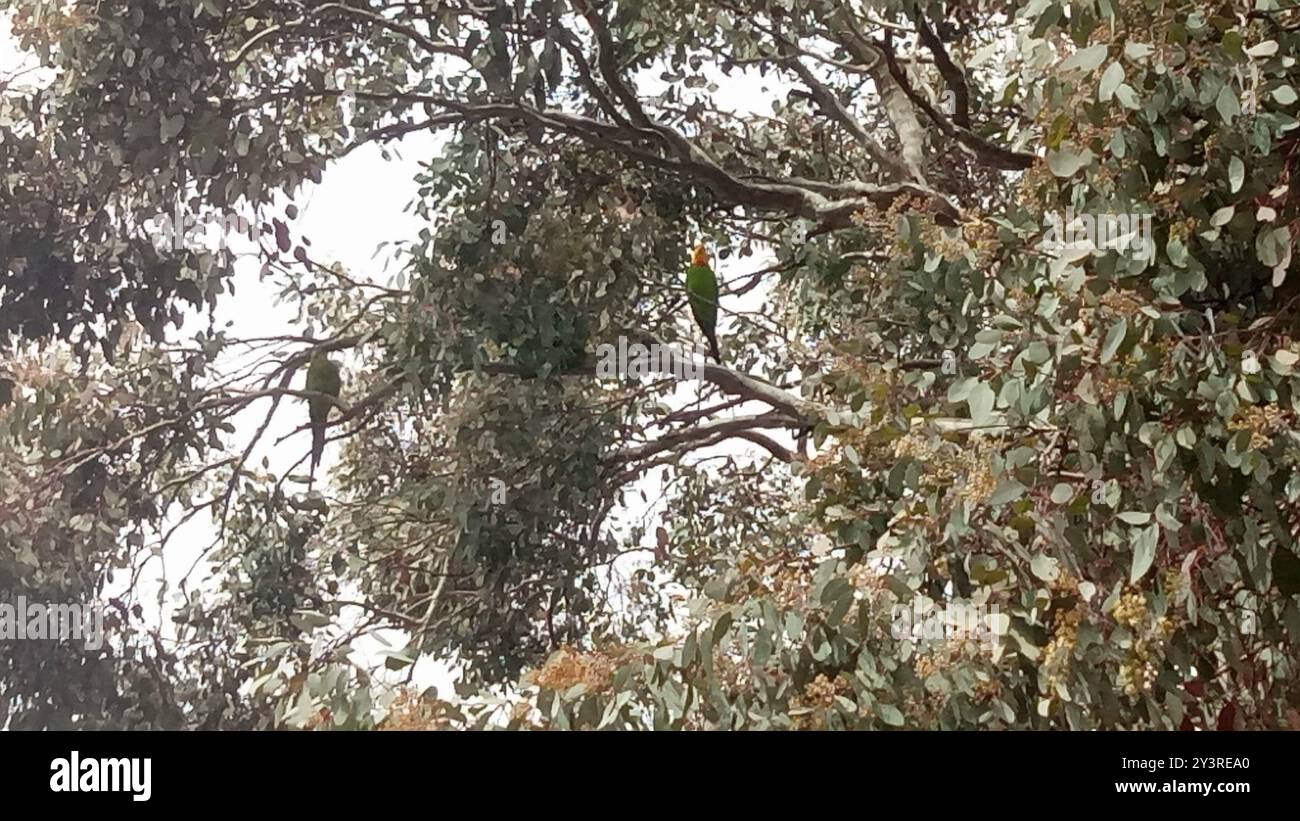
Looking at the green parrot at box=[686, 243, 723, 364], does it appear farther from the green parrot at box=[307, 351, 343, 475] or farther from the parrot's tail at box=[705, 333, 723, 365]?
the green parrot at box=[307, 351, 343, 475]

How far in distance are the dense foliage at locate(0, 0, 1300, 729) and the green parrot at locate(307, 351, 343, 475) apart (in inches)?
1.0

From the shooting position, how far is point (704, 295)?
1.84 metres

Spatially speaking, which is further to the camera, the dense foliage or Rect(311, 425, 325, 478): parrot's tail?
Rect(311, 425, 325, 478): parrot's tail

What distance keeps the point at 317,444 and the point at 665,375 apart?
536 mm

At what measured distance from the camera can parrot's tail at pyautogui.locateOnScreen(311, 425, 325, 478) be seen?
1700mm

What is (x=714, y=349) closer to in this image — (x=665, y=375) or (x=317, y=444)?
(x=665, y=375)

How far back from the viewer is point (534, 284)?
1.83 m

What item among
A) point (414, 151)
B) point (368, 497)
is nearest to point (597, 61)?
point (414, 151)

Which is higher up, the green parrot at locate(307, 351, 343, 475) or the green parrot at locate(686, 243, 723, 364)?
the green parrot at locate(686, 243, 723, 364)
